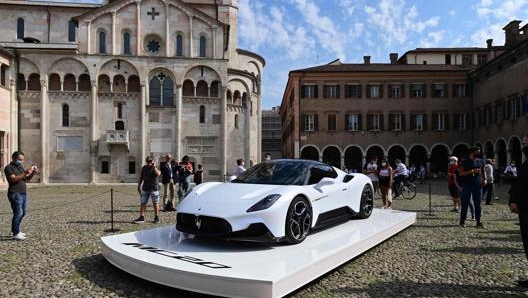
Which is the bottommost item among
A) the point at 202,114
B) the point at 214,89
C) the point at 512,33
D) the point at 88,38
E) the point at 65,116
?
the point at 65,116

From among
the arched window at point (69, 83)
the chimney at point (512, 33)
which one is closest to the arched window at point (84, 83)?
the arched window at point (69, 83)

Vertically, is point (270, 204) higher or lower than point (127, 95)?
lower

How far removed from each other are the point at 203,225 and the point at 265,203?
3.00ft

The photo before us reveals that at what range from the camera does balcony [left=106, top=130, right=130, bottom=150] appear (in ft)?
126

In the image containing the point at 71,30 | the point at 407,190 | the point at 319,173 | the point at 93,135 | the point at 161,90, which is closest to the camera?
the point at 319,173

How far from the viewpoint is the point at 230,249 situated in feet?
20.7

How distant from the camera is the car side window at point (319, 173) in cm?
770

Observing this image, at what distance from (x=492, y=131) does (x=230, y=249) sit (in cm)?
4170

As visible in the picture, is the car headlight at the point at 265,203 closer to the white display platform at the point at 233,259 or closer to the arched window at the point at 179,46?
the white display platform at the point at 233,259

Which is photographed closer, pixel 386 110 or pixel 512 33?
pixel 386 110

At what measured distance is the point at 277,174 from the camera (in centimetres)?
766

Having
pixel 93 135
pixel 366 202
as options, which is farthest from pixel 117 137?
pixel 366 202

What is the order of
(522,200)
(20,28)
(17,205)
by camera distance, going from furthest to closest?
1. (20,28)
2. (17,205)
3. (522,200)

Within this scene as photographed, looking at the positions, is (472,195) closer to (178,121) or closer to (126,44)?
(178,121)
